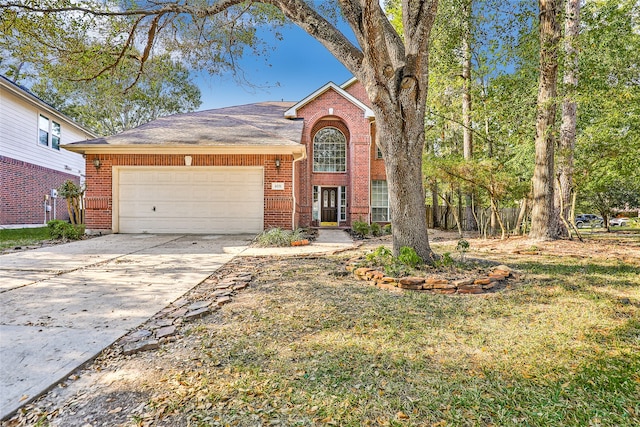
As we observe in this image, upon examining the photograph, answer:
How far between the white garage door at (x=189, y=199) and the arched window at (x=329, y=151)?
5.43 meters

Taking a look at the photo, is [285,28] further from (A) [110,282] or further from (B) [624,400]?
(B) [624,400]

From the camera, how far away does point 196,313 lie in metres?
3.01

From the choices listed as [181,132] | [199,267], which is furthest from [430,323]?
[181,132]

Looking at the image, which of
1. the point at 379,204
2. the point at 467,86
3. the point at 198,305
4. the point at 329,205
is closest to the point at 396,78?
the point at 198,305

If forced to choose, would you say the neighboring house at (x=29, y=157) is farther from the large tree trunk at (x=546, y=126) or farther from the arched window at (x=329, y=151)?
the large tree trunk at (x=546, y=126)

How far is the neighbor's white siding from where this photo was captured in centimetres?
1154

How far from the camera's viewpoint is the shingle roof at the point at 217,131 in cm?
953

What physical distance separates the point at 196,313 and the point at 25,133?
48.2ft

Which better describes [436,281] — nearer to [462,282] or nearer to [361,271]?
[462,282]

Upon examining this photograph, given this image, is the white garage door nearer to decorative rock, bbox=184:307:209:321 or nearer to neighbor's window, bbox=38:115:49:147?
decorative rock, bbox=184:307:209:321

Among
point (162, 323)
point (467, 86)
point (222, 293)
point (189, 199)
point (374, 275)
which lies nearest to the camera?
point (162, 323)

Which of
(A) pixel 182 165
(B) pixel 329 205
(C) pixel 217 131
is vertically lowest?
(B) pixel 329 205

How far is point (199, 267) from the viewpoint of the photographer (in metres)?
5.15

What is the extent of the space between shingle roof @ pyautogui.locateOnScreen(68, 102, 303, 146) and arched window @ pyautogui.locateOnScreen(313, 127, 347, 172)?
5.49 feet
